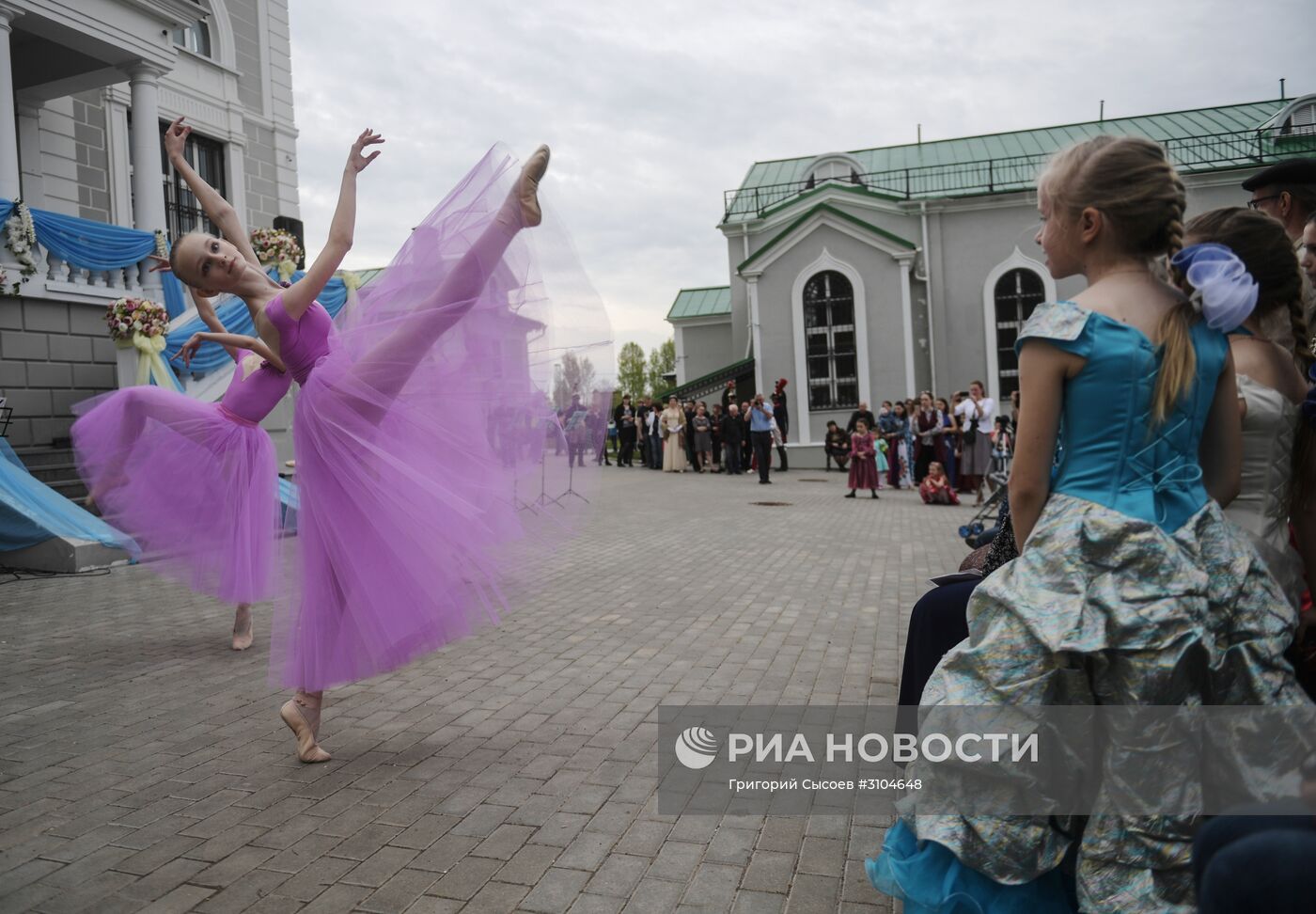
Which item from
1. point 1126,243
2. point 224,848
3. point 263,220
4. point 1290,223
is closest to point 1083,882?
point 1126,243

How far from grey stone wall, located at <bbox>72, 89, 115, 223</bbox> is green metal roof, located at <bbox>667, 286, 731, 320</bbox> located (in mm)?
21326

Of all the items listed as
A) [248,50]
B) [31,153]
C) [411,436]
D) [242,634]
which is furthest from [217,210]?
[248,50]

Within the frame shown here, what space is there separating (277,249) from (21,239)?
3516mm

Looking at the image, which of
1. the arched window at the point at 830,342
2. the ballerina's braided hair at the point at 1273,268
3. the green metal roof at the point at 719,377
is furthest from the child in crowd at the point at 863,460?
the ballerina's braided hair at the point at 1273,268

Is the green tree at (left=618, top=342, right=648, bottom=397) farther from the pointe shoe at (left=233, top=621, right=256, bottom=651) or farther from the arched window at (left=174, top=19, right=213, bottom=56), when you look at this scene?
the pointe shoe at (left=233, top=621, right=256, bottom=651)

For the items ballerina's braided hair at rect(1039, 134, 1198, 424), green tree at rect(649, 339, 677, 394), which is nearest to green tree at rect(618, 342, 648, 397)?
green tree at rect(649, 339, 677, 394)

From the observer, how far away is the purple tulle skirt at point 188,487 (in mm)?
5371

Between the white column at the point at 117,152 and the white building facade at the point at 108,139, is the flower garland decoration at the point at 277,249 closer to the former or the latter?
the white building facade at the point at 108,139

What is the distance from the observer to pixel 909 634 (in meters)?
2.85

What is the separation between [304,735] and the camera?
12.7ft

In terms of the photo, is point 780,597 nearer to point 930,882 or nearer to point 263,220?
point 930,882

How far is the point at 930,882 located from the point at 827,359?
87.7 ft

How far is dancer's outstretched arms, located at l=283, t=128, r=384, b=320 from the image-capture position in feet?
12.2

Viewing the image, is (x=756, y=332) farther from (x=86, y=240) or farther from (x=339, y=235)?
(x=339, y=235)
